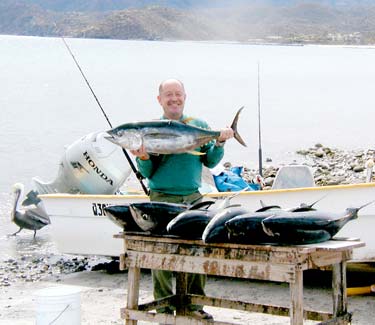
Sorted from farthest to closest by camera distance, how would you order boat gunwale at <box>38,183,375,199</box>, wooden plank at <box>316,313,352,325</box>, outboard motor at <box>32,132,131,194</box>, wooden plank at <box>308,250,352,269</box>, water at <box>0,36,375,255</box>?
water at <box>0,36,375,255</box>
outboard motor at <box>32,132,131,194</box>
boat gunwale at <box>38,183,375,199</box>
wooden plank at <box>316,313,352,325</box>
wooden plank at <box>308,250,352,269</box>

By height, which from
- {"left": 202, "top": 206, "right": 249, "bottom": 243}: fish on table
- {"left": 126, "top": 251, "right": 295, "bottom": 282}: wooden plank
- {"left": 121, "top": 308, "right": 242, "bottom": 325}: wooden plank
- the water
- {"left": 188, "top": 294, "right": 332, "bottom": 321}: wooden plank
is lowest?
{"left": 121, "top": 308, "right": 242, "bottom": 325}: wooden plank

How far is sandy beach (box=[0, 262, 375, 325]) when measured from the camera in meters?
7.45

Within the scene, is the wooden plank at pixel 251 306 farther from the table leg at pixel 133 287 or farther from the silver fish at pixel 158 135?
the silver fish at pixel 158 135

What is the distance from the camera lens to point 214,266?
5.09 m

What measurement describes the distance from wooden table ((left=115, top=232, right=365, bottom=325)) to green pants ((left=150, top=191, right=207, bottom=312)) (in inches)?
5.6

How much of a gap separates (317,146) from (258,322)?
75.6 feet

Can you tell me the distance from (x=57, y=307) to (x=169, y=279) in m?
0.95

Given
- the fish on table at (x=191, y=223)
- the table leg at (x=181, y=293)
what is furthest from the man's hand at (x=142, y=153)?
the table leg at (x=181, y=293)

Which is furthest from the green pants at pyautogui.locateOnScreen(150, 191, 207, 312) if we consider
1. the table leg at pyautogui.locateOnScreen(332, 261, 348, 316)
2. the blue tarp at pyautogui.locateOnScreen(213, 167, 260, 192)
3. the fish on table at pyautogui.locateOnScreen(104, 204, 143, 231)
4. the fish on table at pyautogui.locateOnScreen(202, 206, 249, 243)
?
the blue tarp at pyautogui.locateOnScreen(213, 167, 260, 192)

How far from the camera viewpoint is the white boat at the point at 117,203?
797 cm

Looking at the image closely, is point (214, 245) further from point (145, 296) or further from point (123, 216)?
point (145, 296)

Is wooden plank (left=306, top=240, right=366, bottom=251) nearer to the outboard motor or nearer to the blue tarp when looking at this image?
the blue tarp

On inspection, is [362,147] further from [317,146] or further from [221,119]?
[221,119]

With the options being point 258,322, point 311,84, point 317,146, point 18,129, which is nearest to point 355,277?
point 258,322
